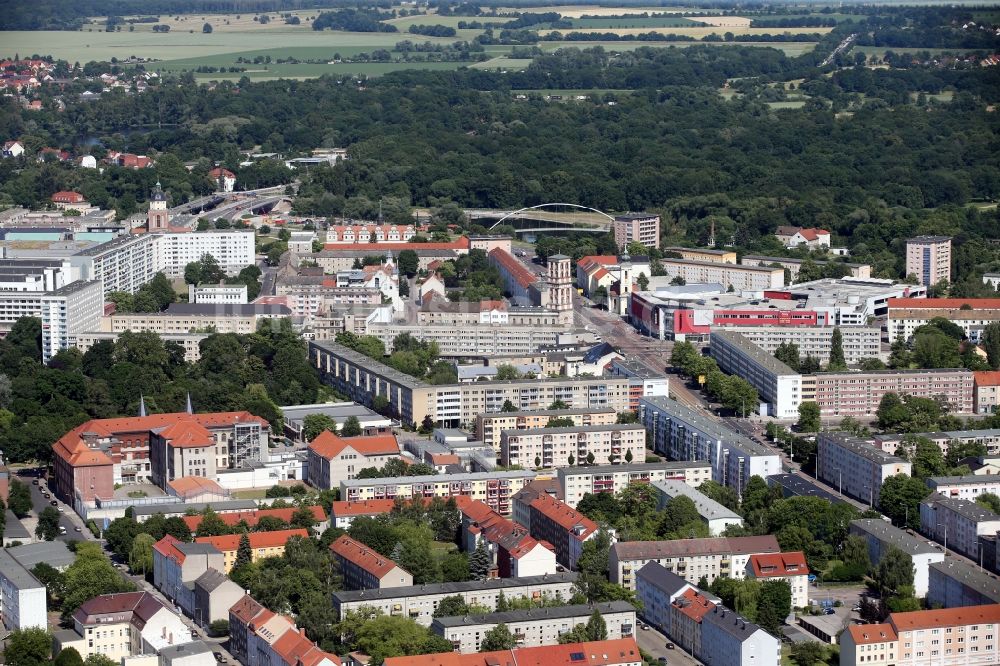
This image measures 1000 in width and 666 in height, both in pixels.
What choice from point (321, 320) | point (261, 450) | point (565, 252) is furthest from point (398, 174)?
point (261, 450)

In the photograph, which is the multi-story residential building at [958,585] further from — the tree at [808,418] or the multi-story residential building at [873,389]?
the multi-story residential building at [873,389]

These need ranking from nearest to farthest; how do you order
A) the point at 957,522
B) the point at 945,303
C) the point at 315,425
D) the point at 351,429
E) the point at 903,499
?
the point at 957,522, the point at 903,499, the point at 351,429, the point at 315,425, the point at 945,303

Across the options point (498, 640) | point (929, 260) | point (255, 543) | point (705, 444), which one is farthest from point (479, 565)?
point (929, 260)

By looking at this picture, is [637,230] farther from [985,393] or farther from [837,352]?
[985,393]

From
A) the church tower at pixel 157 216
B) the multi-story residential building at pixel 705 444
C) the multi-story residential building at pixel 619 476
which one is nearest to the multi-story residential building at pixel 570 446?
the multi-story residential building at pixel 705 444

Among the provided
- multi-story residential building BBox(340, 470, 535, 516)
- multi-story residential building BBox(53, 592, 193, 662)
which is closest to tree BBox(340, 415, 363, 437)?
multi-story residential building BBox(340, 470, 535, 516)

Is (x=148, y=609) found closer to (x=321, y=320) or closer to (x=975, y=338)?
(x=321, y=320)

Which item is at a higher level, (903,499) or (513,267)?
(513,267)
